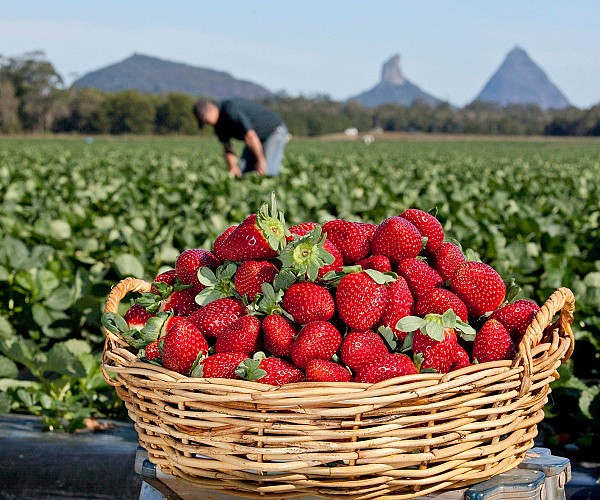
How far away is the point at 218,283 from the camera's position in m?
1.96

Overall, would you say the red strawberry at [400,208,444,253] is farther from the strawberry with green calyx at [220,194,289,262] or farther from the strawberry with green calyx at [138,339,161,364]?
the strawberry with green calyx at [138,339,161,364]

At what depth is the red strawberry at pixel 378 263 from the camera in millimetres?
1916

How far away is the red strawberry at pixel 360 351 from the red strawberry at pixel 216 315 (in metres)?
0.28

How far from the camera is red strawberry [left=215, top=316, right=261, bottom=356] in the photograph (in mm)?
1770

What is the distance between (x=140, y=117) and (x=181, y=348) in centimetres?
8523

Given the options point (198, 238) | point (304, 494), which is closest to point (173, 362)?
point (304, 494)

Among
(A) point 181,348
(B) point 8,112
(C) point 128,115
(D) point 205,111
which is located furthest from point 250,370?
(B) point 8,112

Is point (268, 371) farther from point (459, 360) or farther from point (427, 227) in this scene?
point (427, 227)

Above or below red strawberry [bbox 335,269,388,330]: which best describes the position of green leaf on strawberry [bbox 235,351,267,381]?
below

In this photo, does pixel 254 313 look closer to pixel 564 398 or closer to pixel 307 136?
pixel 564 398

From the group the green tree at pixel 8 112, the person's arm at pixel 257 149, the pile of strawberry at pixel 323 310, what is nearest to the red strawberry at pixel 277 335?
the pile of strawberry at pixel 323 310

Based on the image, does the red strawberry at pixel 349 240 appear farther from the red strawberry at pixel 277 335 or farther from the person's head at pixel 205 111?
the person's head at pixel 205 111

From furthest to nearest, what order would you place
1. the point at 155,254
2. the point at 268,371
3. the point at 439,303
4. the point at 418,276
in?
the point at 155,254 → the point at 418,276 → the point at 439,303 → the point at 268,371

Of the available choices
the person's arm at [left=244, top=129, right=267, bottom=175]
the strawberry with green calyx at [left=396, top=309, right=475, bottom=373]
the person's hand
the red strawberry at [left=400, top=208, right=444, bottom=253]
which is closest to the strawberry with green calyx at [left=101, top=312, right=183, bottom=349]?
the strawberry with green calyx at [left=396, top=309, right=475, bottom=373]
